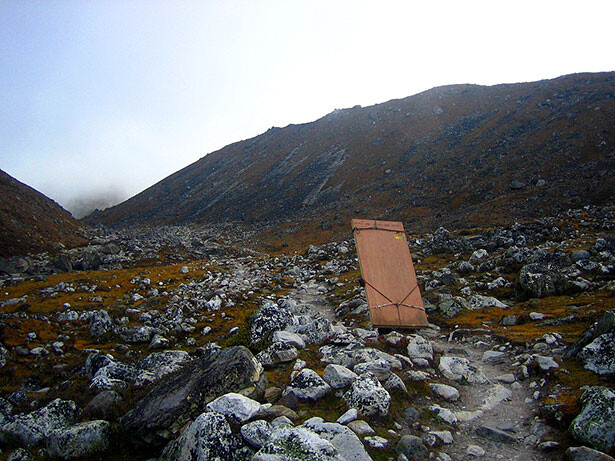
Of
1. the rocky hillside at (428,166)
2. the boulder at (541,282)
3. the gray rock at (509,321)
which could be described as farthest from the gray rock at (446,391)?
the rocky hillside at (428,166)

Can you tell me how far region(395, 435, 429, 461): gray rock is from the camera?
13.3 feet

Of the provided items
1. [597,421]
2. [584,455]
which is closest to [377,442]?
[584,455]

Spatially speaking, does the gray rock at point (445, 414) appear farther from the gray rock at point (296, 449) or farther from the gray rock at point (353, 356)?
the gray rock at point (296, 449)

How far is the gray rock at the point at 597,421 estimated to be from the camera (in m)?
3.95

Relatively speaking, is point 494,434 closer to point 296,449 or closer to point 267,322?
point 296,449

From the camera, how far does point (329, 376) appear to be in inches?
225

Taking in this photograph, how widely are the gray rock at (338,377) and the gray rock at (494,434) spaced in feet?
6.19

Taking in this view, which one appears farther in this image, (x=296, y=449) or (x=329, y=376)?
(x=329, y=376)

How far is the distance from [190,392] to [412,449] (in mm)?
3069

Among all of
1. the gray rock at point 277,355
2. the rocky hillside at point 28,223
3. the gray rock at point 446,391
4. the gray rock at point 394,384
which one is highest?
the rocky hillside at point 28,223

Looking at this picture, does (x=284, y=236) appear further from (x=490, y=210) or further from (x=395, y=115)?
(x=395, y=115)

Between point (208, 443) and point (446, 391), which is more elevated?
point (208, 443)

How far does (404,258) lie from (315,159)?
74425 millimetres

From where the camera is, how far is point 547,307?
10016 mm
